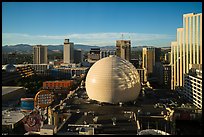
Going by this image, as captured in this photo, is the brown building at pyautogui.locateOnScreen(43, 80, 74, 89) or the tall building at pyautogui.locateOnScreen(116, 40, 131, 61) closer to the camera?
the brown building at pyautogui.locateOnScreen(43, 80, 74, 89)

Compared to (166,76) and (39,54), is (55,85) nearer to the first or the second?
(166,76)

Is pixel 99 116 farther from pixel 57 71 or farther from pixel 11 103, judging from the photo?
pixel 57 71

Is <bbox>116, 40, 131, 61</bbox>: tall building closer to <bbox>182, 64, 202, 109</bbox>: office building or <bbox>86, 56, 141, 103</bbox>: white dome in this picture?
<bbox>182, 64, 202, 109</bbox>: office building

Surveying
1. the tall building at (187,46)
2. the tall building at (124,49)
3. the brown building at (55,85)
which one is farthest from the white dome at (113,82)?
the tall building at (124,49)

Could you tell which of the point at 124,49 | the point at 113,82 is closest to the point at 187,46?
the point at 113,82

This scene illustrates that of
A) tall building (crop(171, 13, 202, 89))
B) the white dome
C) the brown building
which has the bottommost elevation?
the brown building

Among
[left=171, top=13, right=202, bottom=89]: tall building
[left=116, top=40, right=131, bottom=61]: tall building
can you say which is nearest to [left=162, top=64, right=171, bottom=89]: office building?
[left=171, top=13, right=202, bottom=89]: tall building

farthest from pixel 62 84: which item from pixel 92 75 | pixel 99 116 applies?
pixel 99 116

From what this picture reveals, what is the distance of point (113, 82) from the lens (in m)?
13.0

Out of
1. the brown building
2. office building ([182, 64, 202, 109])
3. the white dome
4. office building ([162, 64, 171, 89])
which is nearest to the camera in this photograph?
the white dome

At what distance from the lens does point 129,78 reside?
43.2ft

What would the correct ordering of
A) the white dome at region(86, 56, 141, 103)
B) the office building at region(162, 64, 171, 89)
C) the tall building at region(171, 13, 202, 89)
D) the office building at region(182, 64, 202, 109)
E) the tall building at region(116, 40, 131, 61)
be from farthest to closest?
the tall building at region(116, 40, 131, 61) → the office building at region(162, 64, 171, 89) → the tall building at region(171, 13, 202, 89) → the office building at region(182, 64, 202, 109) → the white dome at region(86, 56, 141, 103)

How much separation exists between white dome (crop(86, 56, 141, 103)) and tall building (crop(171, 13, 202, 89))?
716cm

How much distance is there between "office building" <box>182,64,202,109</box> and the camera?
1383 cm
